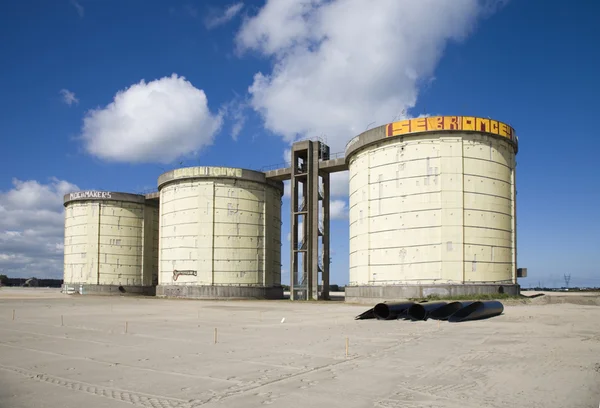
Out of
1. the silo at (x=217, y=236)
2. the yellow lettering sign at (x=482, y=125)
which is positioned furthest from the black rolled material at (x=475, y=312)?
the silo at (x=217, y=236)

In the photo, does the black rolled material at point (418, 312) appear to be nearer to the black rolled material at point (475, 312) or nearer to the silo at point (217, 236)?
the black rolled material at point (475, 312)

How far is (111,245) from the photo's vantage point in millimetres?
80625

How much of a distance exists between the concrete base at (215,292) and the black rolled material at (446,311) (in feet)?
122

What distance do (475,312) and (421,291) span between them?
15.7m

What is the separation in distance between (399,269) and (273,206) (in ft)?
90.6

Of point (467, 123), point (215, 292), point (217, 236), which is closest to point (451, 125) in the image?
point (467, 123)

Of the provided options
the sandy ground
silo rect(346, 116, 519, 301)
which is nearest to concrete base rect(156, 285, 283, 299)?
silo rect(346, 116, 519, 301)

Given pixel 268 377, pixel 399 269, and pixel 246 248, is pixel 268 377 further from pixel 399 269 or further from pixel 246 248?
pixel 246 248

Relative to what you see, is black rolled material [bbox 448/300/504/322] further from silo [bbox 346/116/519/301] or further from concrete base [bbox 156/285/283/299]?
concrete base [bbox 156/285/283/299]

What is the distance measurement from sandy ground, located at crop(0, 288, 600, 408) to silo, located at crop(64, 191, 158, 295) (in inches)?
2211

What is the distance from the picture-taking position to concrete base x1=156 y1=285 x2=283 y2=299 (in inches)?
2525

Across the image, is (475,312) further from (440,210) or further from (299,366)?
(299,366)

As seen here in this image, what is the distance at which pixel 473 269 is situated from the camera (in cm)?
4553

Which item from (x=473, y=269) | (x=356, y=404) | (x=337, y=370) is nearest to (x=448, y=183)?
(x=473, y=269)
